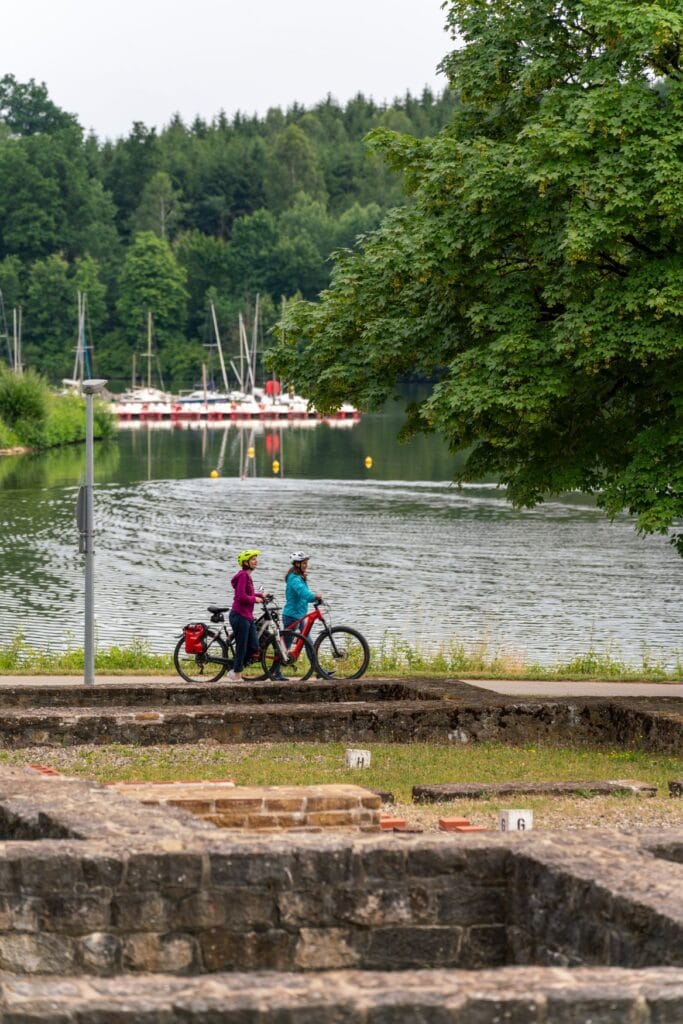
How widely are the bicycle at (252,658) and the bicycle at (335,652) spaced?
169 mm

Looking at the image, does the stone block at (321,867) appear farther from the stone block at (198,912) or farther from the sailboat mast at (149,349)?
the sailboat mast at (149,349)

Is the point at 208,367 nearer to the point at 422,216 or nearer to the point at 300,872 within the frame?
the point at 422,216

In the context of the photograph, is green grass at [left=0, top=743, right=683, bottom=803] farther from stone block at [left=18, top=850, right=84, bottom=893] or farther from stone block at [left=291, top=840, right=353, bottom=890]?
stone block at [left=18, top=850, right=84, bottom=893]

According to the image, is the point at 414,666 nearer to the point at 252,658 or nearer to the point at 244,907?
the point at 252,658

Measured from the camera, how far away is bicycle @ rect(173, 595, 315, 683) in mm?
23078

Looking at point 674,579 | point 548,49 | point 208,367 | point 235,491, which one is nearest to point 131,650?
point 548,49

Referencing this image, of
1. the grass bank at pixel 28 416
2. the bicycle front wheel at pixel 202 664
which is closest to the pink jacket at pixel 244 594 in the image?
the bicycle front wheel at pixel 202 664

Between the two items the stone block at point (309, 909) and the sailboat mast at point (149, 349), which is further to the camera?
the sailboat mast at point (149, 349)

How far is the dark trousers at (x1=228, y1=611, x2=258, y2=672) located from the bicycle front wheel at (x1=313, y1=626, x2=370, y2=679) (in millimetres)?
820

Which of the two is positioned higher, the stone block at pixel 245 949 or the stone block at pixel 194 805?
the stone block at pixel 245 949

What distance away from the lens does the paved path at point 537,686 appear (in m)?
23.3

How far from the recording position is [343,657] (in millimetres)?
24031

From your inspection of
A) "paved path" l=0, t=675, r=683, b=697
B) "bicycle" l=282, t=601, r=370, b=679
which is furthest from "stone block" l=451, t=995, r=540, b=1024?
"paved path" l=0, t=675, r=683, b=697

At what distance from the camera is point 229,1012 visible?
6.12 meters
